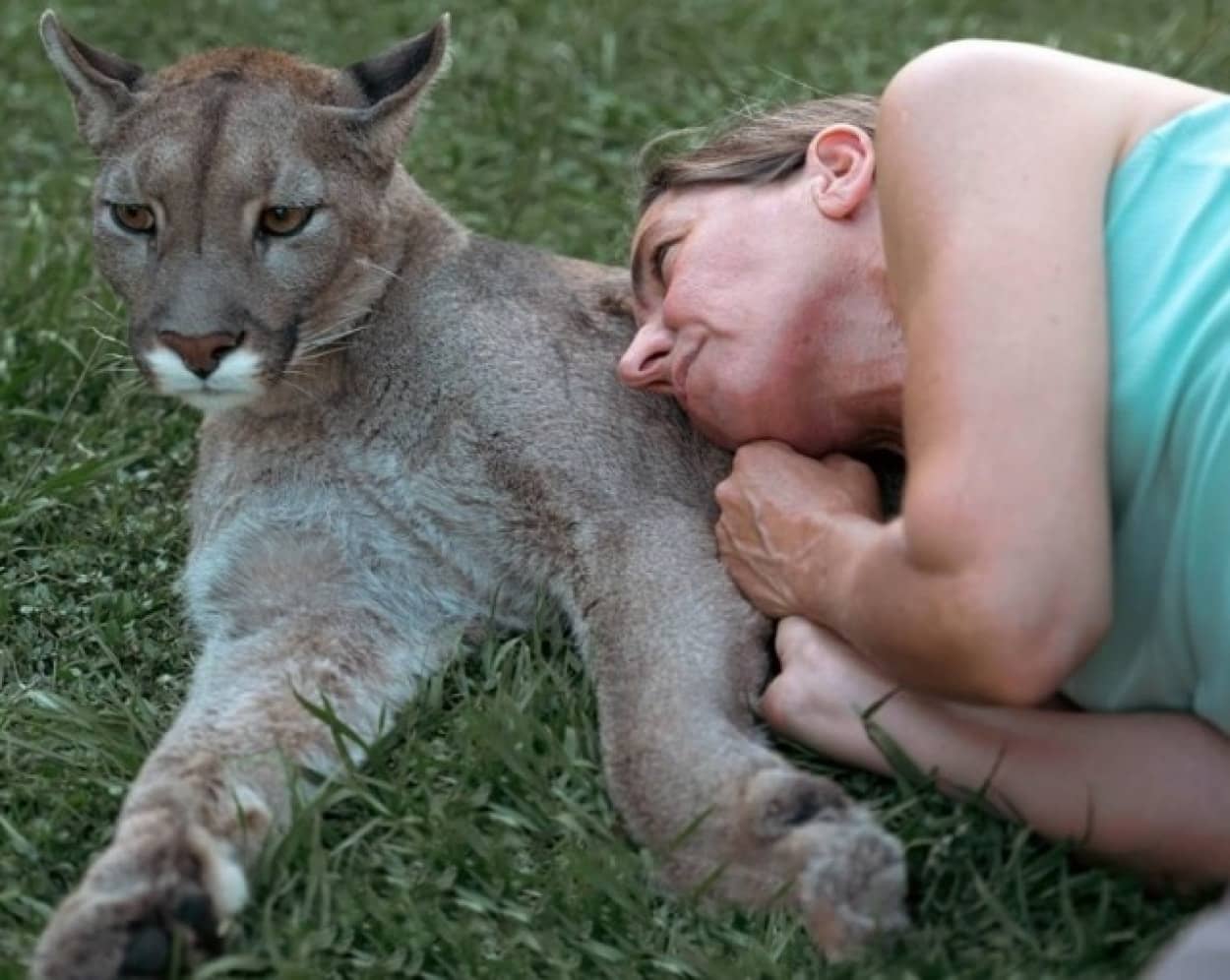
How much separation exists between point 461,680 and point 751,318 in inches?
37.9

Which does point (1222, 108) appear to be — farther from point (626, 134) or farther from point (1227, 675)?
point (626, 134)

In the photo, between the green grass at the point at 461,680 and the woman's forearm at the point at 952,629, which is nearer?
the woman's forearm at the point at 952,629

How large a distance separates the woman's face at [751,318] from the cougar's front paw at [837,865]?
89cm

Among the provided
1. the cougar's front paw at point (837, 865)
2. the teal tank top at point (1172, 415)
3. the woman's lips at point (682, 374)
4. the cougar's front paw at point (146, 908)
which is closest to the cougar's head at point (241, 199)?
the woman's lips at point (682, 374)

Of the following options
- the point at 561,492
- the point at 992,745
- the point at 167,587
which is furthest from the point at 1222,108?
the point at 167,587

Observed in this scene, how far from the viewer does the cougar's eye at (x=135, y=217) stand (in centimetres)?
459

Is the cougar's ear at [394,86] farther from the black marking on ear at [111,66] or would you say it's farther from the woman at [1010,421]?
the woman at [1010,421]

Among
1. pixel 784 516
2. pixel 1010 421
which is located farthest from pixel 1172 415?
pixel 784 516

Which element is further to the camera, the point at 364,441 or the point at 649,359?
the point at 364,441

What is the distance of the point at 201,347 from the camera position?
4371 mm

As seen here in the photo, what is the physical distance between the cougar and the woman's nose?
14cm

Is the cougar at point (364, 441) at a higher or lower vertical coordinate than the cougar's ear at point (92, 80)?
lower

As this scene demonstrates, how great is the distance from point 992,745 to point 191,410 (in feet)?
8.89

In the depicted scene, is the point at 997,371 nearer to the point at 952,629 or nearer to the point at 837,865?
the point at 952,629
